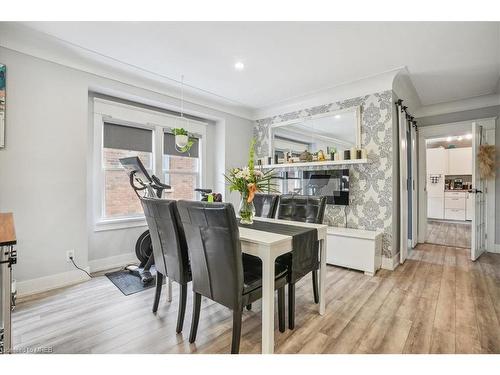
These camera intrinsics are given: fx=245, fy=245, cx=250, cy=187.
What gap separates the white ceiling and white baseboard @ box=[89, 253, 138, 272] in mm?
2592

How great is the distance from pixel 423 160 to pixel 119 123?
5.40 meters

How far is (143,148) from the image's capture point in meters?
3.79

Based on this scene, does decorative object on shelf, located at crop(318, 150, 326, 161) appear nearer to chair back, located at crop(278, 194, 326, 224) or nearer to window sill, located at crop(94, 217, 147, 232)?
chair back, located at crop(278, 194, 326, 224)

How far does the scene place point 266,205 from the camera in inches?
120

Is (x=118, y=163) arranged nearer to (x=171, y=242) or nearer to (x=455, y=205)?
(x=171, y=242)

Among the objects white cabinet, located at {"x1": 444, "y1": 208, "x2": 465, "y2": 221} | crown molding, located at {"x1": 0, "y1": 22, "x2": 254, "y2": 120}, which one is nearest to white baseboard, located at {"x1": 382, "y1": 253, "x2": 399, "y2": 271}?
crown molding, located at {"x1": 0, "y1": 22, "x2": 254, "y2": 120}

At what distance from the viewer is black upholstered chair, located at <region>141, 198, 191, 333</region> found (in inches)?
74.9

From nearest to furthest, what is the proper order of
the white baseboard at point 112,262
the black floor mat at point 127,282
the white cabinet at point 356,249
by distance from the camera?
the black floor mat at point 127,282, the white cabinet at point 356,249, the white baseboard at point 112,262

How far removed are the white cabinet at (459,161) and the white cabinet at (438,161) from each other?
98 millimetres

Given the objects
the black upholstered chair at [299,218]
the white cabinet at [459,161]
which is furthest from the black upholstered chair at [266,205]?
the white cabinet at [459,161]

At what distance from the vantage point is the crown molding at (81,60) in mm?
2386

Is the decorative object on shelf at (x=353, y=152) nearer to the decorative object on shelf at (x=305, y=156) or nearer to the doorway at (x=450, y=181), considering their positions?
the decorative object on shelf at (x=305, y=156)

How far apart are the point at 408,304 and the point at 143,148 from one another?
389 cm
